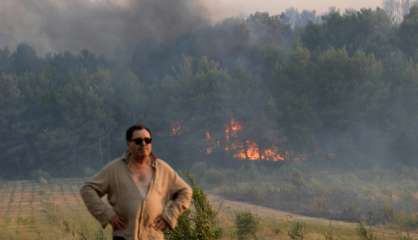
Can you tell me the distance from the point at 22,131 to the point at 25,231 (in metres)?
28.0

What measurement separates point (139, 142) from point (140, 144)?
0.05 feet

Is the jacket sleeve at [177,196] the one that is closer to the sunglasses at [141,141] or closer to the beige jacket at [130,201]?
the beige jacket at [130,201]

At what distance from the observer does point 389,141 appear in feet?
150

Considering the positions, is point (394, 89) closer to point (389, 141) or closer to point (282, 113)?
point (389, 141)

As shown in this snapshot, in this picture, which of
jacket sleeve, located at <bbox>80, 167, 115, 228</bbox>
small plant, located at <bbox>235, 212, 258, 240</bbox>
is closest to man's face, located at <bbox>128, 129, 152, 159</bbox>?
jacket sleeve, located at <bbox>80, 167, 115, 228</bbox>

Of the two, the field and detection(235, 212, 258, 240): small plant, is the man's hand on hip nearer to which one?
the field

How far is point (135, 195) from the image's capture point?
200 inches

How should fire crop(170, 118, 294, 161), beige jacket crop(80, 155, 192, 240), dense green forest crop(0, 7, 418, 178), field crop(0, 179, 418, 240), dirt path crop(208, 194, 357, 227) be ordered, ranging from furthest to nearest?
fire crop(170, 118, 294, 161) < dense green forest crop(0, 7, 418, 178) < dirt path crop(208, 194, 357, 227) < field crop(0, 179, 418, 240) < beige jacket crop(80, 155, 192, 240)

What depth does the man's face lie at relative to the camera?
16.7ft

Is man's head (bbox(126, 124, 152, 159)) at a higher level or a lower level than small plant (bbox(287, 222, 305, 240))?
higher

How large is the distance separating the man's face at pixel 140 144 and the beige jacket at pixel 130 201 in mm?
132

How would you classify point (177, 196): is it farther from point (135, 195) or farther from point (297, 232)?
point (297, 232)

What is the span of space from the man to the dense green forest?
40.7 m

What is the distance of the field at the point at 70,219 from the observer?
69.9ft
